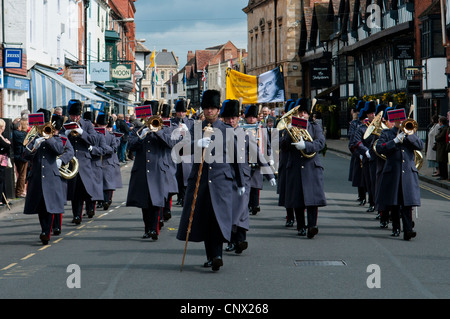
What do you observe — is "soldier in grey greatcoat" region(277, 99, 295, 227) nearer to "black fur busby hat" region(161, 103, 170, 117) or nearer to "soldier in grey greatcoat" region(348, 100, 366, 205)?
"black fur busby hat" region(161, 103, 170, 117)

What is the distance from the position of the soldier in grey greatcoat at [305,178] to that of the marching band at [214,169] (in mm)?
16

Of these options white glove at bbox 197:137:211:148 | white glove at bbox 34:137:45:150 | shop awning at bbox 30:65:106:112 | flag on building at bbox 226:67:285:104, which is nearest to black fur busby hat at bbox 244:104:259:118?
white glove at bbox 34:137:45:150

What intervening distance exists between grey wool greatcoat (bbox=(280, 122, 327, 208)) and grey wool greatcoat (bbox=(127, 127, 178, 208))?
1.80 metres

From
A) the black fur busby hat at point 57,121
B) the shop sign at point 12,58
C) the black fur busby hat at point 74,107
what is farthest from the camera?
the shop sign at point 12,58

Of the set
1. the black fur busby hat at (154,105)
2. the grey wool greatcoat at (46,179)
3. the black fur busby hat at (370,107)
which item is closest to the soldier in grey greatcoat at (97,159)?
the black fur busby hat at (154,105)

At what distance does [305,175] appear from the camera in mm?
11961

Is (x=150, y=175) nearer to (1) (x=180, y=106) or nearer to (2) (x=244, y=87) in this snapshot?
(1) (x=180, y=106)

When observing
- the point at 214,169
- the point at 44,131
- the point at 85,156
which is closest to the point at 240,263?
the point at 214,169

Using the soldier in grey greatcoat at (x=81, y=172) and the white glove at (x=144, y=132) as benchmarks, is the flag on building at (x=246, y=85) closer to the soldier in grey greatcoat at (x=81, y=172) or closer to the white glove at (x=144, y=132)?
the soldier in grey greatcoat at (x=81, y=172)

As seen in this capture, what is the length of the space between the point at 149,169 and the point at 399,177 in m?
3.67

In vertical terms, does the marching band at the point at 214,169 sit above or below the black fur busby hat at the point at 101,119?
below

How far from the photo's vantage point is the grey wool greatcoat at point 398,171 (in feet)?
37.8

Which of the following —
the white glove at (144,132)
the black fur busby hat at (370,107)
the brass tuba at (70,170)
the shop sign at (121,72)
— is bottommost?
the brass tuba at (70,170)
